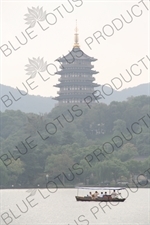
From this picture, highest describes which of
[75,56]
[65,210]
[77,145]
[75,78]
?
[75,56]

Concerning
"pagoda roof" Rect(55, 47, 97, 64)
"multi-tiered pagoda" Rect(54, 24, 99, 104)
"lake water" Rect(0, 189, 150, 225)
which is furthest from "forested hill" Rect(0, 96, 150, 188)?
"pagoda roof" Rect(55, 47, 97, 64)

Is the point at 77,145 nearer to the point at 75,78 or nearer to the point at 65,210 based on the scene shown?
the point at 65,210

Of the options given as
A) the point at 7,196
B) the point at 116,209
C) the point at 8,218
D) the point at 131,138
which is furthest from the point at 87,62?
the point at 8,218

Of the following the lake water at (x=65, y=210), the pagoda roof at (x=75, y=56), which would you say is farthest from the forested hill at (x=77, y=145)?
the pagoda roof at (x=75, y=56)

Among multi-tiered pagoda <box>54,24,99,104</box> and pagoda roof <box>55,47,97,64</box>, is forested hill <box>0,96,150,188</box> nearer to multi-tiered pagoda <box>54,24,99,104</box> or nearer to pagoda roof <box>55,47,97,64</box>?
multi-tiered pagoda <box>54,24,99,104</box>

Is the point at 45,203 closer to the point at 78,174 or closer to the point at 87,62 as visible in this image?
the point at 78,174

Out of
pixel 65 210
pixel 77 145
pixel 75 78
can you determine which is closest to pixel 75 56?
pixel 75 78
